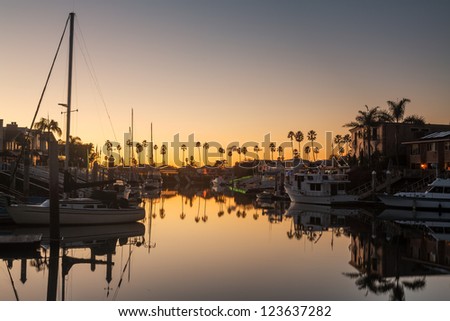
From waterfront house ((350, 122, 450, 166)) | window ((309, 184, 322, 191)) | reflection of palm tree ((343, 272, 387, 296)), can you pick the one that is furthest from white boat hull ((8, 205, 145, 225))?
waterfront house ((350, 122, 450, 166))

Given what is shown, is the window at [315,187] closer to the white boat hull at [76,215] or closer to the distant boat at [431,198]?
the distant boat at [431,198]

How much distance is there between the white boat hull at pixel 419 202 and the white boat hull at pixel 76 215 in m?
25.9

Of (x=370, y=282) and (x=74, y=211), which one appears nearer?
(x=370, y=282)

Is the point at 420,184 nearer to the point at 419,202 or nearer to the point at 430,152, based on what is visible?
the point at 430,152

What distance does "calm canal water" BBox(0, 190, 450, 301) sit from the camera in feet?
54.4

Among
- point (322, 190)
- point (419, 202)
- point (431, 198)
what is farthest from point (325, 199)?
point (431, 198)

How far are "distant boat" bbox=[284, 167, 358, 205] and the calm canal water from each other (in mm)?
16598

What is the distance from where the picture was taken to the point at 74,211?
1227 inches

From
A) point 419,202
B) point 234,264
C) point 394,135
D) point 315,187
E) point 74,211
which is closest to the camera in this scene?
point 234,264

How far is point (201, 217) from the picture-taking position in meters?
44.1

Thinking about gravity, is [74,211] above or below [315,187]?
below

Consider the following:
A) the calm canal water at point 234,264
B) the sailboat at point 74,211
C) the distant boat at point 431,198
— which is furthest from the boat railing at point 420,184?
the sailboat at point 74,211

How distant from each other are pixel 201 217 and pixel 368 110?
3348cm

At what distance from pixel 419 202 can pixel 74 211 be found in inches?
1261
